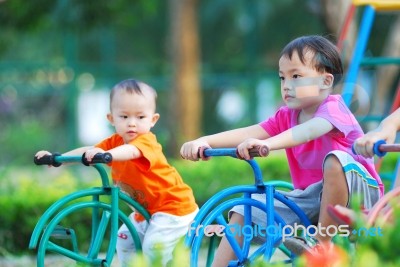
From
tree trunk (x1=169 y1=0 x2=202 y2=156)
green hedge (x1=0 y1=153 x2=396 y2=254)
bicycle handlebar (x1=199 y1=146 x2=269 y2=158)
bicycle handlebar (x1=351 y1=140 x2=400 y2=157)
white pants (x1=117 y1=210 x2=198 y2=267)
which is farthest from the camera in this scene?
tree trunk (x1=169 y1=0 x2=202 y2=156)

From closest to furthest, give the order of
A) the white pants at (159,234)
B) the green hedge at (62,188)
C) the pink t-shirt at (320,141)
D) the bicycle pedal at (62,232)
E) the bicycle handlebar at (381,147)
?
the bicycle handlebar at (381,147), the pink t-shirt at (320,141), the bicycle pedal at (62,232), the white pants at (159,234), the green hedge at (62,188)

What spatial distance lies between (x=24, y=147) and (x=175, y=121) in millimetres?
4266

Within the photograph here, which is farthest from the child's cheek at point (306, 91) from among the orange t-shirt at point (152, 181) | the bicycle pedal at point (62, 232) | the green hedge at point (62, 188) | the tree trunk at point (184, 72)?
the tree trunk at point (184, 72)

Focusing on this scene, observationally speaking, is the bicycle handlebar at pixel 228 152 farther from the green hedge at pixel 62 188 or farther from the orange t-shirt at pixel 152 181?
the green hedge at pixel 62 188

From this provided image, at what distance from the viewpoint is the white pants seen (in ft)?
14.7

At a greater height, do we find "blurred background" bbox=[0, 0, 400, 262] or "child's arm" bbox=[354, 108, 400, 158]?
"child's arm" bbox=[354, 108, 400, 158]

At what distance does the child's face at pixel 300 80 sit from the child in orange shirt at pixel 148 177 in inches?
28.8

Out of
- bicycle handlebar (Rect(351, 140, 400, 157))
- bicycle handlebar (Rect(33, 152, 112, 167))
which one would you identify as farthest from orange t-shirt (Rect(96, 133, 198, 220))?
bicycle handlebar (Rect(351, 140, 400, 157))

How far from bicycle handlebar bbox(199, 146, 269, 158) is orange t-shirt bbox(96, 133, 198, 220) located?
0.42 metres

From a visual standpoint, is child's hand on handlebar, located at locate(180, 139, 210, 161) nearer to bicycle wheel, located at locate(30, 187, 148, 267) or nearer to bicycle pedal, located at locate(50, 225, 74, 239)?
bicycle wheel, located at locate(30, 187, 148, 267)

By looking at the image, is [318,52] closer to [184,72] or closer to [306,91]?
[306,91]

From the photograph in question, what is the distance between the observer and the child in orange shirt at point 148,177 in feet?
14.7

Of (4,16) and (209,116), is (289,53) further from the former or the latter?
(209,116)

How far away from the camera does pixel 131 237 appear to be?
4.68 metres
